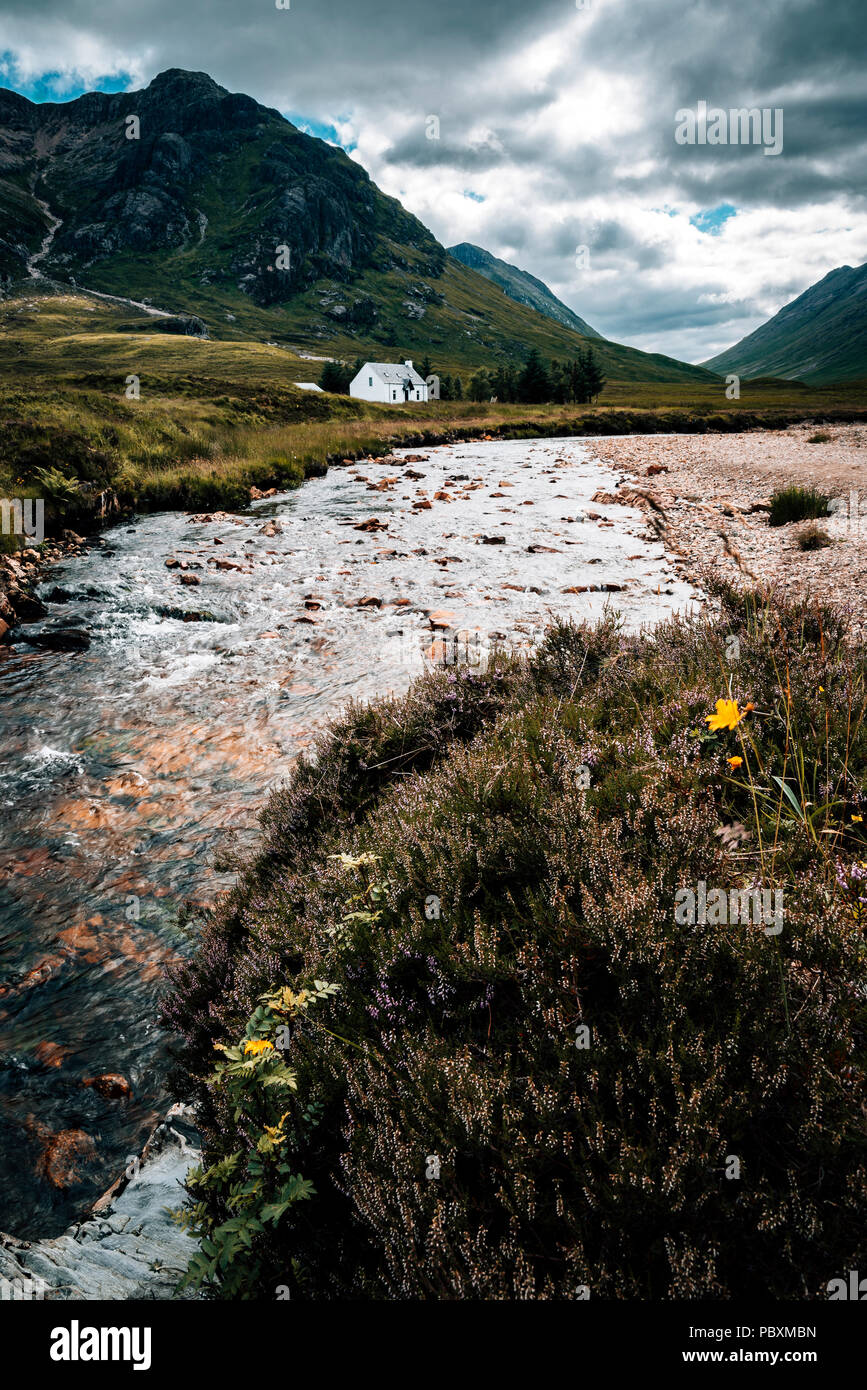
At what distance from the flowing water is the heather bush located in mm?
500

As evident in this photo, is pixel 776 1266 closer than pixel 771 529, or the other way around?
pixel 776 1266

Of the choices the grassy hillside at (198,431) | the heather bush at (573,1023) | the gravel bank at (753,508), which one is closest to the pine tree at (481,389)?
the grassy hillside at (198,431)

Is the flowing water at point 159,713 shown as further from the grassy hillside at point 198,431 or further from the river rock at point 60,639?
the grassy hillside at point 198,431

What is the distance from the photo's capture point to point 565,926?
7.29ft

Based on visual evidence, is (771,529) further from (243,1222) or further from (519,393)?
(519,393)

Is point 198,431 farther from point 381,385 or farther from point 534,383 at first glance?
point 381,385

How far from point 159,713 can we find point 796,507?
12.5 m

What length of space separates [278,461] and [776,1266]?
22.1m

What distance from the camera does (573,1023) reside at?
1938 millimetres

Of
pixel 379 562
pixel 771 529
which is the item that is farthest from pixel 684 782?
pixel 771 529

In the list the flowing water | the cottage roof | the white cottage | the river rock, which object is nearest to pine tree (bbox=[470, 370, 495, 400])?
the white cottage

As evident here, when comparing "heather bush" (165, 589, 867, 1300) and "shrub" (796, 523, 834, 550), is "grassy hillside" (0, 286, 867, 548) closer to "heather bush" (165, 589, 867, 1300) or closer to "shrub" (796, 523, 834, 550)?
"heather bush" (165, 589, 867, 1300)

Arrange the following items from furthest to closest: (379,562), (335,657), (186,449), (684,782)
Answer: (186,449) → (379,562) → (335,657) → (684,782)

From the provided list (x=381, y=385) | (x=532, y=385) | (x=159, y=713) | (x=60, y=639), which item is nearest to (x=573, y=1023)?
(x=159, y=713)
